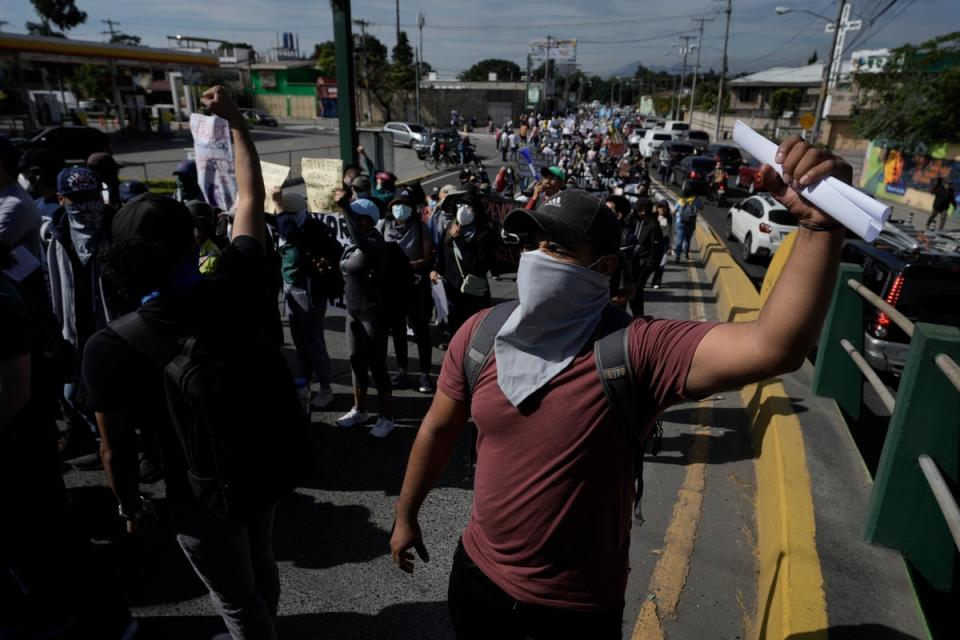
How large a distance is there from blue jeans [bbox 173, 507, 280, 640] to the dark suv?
5.91 meters

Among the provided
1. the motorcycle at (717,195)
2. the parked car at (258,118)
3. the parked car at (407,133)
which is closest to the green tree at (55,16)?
the parked car at (258,118)

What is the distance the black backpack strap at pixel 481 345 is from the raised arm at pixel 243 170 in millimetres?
1159

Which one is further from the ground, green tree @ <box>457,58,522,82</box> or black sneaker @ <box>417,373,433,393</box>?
green tree @ <box>457,58,522,82</box>

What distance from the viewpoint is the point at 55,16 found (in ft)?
262

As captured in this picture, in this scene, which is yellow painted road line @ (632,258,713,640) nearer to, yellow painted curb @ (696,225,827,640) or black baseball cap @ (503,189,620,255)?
yellow painted curb @ (696,225,827,640)

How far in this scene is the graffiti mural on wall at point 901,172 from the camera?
877 inches

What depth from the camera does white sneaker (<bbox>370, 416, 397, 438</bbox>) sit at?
489cm

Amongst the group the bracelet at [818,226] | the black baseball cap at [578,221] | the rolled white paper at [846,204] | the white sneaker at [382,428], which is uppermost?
the rolled white paper at [846,204]

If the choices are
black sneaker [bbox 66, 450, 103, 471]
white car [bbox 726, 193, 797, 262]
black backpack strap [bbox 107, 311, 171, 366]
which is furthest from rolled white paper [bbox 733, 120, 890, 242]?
white car [bbox 726, 193, 797, 262]

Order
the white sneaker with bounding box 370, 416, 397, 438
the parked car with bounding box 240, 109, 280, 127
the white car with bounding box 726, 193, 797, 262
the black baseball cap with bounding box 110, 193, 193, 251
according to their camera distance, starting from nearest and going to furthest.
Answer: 1. the black baseball cap with bounding box 110, 193, 193, 251
2. the white sneaker with bounding box 370, 416, 397, 438
3. the white car with bounding box 726, 193, 797, 262
4. the parked car with bounding box 240, 109, 280, 127

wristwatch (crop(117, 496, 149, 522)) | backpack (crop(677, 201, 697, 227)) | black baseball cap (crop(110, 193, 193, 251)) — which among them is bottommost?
backpack (crop(677, 201, 697, 227))

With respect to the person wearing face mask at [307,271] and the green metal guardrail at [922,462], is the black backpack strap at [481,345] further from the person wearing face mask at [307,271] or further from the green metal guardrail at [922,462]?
the person wearing face mask at [307,271]

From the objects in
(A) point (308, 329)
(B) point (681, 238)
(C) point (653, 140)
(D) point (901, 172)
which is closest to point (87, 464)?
(A) point (308, 329)

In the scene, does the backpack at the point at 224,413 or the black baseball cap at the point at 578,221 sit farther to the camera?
the backpack at the point at 224,413
